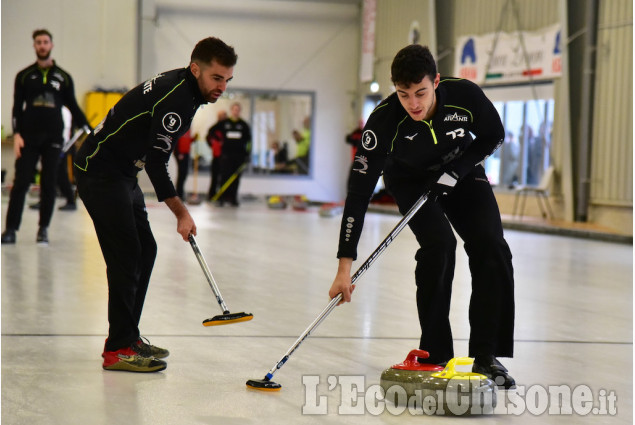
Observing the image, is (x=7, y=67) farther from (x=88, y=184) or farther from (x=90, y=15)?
(x=88, y=184)

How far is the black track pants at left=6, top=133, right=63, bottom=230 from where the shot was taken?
8.59 m

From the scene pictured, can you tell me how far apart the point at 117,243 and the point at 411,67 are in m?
1.54

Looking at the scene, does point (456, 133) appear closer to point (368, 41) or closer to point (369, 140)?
point (369, 140)

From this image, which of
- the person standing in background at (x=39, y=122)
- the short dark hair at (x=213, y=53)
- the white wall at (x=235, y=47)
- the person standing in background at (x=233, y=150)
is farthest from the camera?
the white wall at (x=235, y=47)

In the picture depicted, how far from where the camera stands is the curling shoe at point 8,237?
28.9ft

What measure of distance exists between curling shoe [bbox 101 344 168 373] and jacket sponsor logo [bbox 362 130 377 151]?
4.39ft

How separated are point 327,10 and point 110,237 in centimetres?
2066

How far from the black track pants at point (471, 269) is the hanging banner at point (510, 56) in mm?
12220

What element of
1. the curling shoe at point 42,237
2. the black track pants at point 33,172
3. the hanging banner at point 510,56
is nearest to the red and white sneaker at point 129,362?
the black track pants at point 33,172

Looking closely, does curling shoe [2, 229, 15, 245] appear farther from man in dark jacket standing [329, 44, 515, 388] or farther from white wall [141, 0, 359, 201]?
white wall [141, 0, 359, 201]

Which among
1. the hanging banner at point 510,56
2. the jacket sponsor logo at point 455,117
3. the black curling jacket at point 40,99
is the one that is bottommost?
the jacket sponsor logo at point 455,117

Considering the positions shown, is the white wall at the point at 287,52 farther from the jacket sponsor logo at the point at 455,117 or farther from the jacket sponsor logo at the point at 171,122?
the jacket sponsor logo at the point at 455,117

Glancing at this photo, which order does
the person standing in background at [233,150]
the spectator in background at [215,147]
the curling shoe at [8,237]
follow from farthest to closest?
the spectator in background at [215,147], the person standing in background at [233,150], the curling shoe at [8,237]

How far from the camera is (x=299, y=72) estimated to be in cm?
2391
